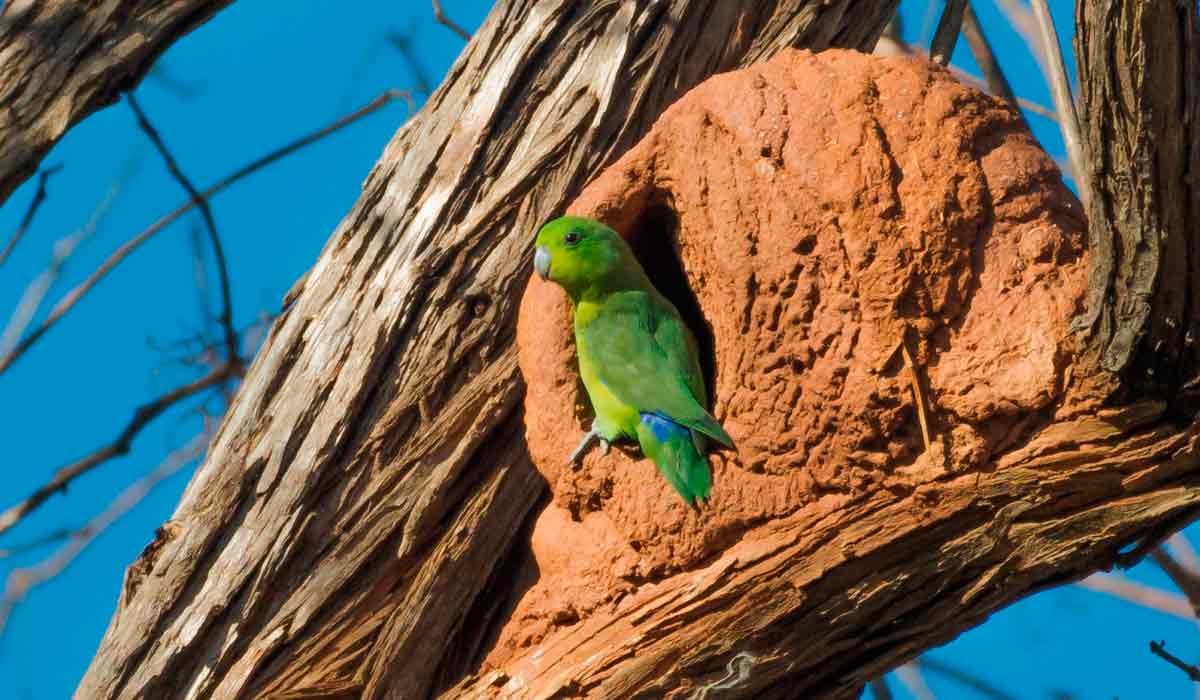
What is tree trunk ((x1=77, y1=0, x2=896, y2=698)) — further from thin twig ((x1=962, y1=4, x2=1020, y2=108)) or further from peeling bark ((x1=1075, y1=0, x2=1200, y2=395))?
peeling bark ((x1=1075, y1=0, x2=1200, y2=395))

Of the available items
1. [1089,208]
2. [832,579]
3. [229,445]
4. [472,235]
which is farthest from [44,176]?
[1089,208]

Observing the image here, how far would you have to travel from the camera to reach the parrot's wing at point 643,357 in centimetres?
488

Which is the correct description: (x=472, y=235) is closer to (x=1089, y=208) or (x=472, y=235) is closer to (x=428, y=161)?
(x=428, y=161)

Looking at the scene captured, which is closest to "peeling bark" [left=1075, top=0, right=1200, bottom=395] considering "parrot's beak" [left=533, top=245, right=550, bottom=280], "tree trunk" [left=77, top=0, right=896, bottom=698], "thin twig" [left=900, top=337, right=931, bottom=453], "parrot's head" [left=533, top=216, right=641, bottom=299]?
"thin twig" [left=900, top=337, right=931, bottom=453]

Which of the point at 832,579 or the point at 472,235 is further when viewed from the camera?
the point at 472,235

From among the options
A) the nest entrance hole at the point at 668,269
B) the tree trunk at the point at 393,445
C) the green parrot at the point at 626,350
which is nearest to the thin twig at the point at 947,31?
the tree trunk at the point at 393,445

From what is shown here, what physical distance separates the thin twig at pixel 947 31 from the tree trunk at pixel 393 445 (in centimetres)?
123

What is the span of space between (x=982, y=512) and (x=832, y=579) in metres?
0.47

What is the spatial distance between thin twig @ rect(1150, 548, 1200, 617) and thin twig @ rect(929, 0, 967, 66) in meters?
2.39

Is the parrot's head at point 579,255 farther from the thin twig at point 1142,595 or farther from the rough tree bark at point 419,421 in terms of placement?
the thin twig at point 1142,595

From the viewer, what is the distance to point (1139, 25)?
369 cm

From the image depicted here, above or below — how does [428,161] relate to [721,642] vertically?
above

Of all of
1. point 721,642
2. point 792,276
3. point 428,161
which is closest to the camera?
point 721,642

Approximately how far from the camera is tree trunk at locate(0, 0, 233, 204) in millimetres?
5582
